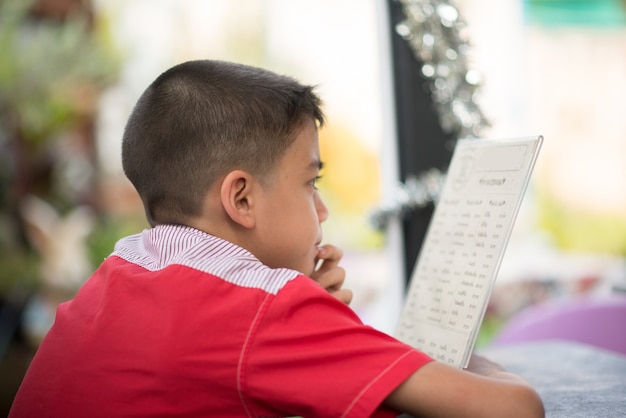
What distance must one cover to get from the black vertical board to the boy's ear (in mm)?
661

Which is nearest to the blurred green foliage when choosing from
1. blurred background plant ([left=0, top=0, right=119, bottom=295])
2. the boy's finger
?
blurred background plant ([left=0, top=0, right=119, bottom=295])

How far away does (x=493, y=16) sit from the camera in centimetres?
303

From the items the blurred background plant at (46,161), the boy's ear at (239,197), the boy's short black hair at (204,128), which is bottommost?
the blurred background plant at (46,161)

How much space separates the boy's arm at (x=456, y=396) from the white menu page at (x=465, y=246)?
0.15 metres

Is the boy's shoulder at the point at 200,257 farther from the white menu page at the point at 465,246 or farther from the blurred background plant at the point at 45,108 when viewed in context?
the blurred background plant at the point at 45,108

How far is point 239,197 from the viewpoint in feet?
2.80

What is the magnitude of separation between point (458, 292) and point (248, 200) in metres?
0.28

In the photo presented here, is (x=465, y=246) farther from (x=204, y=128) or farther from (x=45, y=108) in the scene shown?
(x=45, y=108)

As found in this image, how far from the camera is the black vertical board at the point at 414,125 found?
148 cm

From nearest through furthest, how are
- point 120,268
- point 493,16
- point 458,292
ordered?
point 120,268 → point 458,292 → point 493,16

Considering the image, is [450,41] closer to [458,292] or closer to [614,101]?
[458,292]

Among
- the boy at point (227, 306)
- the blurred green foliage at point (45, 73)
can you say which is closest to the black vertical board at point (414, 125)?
the boy at point (227, 306)

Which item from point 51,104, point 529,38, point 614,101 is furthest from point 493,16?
point 51,104

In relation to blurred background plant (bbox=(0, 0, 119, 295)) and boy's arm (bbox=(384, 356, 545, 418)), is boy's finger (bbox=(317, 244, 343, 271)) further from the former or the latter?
blurred background plant (bbox=(0, 0, 119, 295))
